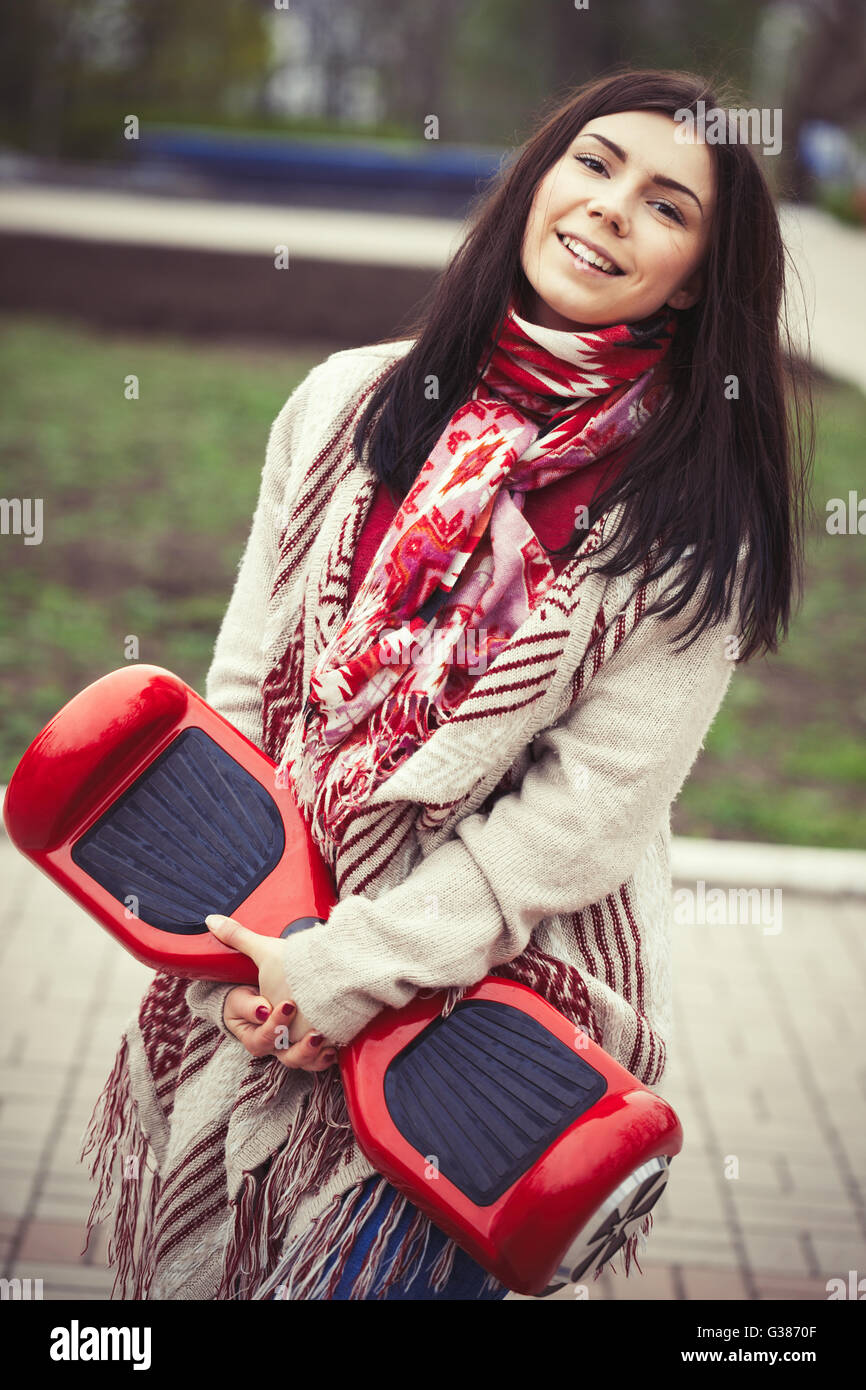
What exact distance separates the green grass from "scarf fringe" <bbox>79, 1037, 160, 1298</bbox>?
226 cm

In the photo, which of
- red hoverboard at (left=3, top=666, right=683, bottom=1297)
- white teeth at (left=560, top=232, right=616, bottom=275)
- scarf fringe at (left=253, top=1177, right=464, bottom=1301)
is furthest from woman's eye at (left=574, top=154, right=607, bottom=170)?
scarf fringe at (left=253, top=1177, right=464, bottom=1301)

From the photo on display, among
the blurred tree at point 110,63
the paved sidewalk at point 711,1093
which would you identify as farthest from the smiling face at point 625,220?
the blurred tree at point 110,63

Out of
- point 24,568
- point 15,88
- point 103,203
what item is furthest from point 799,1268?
point 15,88

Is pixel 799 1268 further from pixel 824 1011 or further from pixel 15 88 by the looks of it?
pixel 15 88

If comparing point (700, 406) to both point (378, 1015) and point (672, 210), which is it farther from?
point (378, 1015)

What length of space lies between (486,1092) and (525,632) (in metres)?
0.56

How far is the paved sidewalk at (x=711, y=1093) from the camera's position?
9.73 feet

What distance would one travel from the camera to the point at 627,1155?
Result: 154 centimetres

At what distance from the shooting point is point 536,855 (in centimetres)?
165

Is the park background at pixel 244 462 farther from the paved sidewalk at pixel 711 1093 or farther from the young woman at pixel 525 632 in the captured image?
the young woman at pixel 525 632

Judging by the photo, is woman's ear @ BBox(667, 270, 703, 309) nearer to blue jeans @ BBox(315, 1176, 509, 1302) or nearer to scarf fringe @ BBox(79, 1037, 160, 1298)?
blue jeans @ BBox(315, 1176, 509, 1302)

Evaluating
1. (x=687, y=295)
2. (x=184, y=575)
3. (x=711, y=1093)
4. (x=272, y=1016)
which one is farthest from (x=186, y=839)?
(x=184, y=575)
